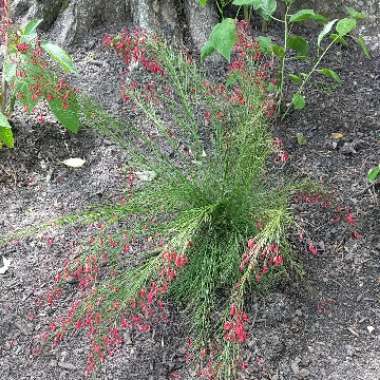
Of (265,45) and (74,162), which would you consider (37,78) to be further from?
(265,45)

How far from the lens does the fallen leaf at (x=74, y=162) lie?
2773mm

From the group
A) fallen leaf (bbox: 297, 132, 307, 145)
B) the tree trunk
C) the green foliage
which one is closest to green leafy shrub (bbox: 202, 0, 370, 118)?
fallen leaf (bbox: 297, 132, 307, 145)

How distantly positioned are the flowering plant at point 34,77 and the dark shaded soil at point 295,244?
13.4 inches

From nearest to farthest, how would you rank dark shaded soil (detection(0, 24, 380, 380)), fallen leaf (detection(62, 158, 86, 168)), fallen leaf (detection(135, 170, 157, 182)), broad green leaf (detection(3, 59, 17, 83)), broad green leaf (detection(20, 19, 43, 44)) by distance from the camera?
dark shaded soil (detection(0, 24, 380, 380))
broad green leaf (detection(20, 19, 43, 44))
broad green leaf (detection(3, 59, 17, 83))
fallen leaf (detection(135, 170, 157, 182))
fallen leaf (detection(62, 158, 86, 168))

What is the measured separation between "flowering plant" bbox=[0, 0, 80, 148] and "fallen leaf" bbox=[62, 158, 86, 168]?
0.33m

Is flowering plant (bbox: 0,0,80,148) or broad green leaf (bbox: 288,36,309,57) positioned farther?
broad green leaf (bbox: 288,36,309,57)

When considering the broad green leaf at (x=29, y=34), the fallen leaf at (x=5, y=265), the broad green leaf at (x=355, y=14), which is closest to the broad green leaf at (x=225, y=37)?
the broad green leaf at (x=355, y=14)

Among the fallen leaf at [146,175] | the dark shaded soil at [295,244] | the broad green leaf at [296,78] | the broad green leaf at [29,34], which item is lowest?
the dark shaded soil at [295,244]

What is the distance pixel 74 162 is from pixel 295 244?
3.71 feet

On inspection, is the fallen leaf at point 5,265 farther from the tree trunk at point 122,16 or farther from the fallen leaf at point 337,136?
the fallen leaf at point 337,136

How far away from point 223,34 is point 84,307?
1.22 metres

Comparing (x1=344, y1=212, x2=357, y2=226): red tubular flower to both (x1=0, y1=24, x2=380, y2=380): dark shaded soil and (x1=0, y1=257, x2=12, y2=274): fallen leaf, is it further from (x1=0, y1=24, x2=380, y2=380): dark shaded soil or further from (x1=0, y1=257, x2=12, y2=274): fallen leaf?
(x1=0, y1=257, x2=12, y2=274): fallen leaf

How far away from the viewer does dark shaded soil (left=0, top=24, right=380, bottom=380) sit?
2.09 meters

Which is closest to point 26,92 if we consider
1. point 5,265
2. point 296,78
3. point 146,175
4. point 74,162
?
point 74,162
